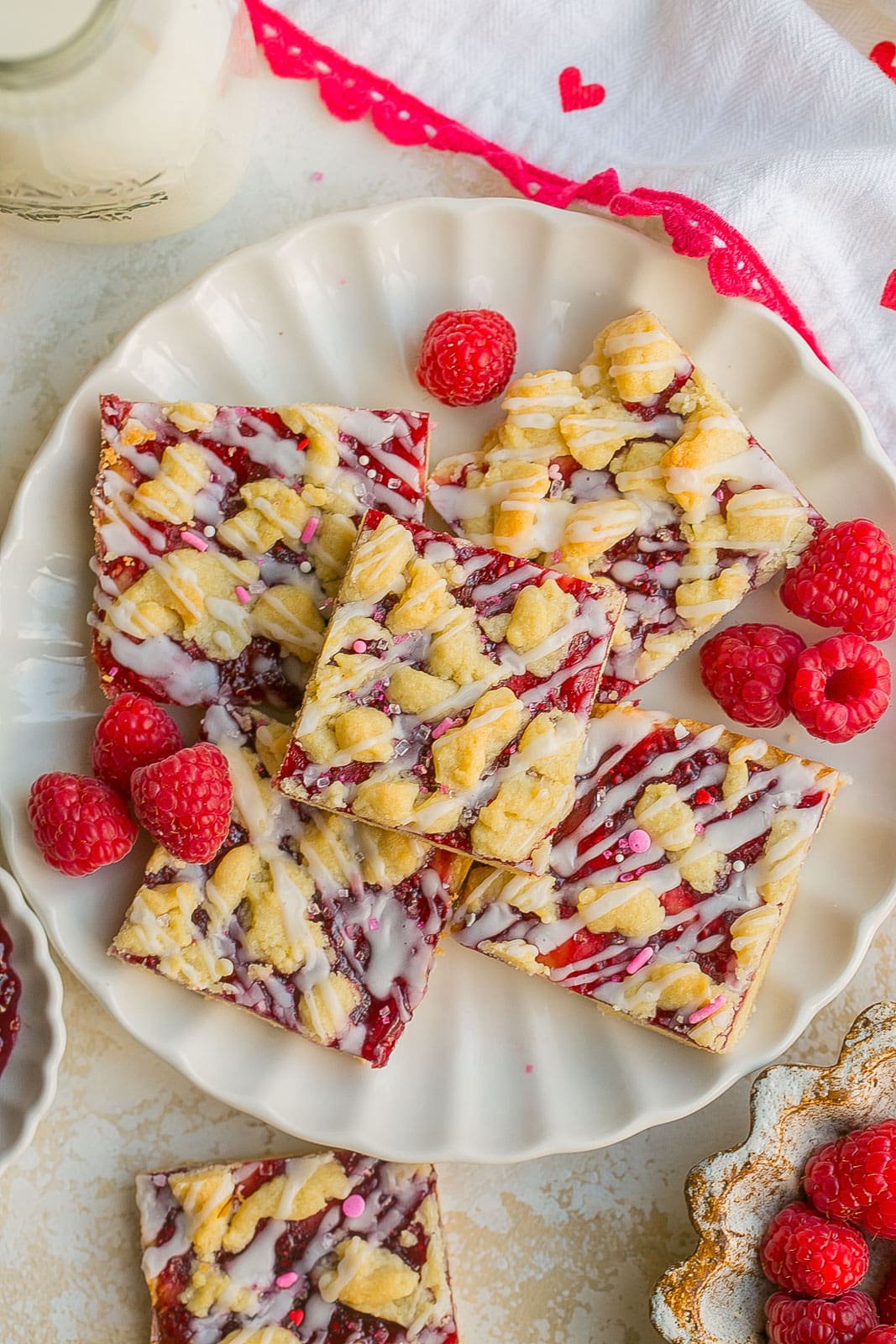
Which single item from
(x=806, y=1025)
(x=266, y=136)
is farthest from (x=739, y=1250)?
(x=266, y=136)

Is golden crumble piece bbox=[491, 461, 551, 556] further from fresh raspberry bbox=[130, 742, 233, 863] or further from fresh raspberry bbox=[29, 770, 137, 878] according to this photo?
fresh raspberry bbox=[29, 770, 137, 878]

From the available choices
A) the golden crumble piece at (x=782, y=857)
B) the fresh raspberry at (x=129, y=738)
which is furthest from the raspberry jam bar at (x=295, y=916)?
the golden crumble piece at (x=782, y=857)

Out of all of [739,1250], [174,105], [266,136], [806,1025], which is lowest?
[739,1250]

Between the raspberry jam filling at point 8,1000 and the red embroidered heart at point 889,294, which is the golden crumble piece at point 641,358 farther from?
the raspberry jam filling at point 8,1000

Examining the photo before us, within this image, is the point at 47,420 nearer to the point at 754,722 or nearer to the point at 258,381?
the point at 258,381

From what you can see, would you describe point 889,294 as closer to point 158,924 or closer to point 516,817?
point 516,817

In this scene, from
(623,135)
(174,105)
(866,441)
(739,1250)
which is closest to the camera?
(174,105)

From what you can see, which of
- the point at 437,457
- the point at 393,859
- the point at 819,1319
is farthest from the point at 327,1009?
the point at 437,457
